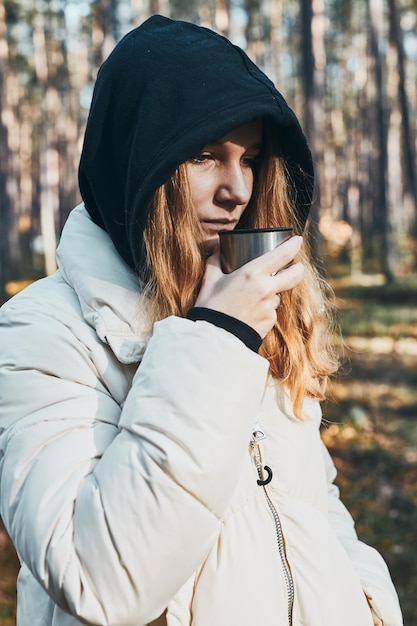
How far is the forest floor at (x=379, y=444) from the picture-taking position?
5.21 m

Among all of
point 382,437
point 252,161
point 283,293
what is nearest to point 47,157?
point 382,437

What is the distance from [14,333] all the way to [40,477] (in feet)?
1.14

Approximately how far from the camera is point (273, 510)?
5.00ft

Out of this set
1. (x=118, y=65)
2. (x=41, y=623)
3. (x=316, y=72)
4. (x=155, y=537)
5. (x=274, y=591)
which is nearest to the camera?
(x=155, y=537)

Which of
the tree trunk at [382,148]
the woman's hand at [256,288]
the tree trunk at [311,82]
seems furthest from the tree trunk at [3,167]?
the woman's hand at [256,288]

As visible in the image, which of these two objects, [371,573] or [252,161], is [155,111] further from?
[371,573]

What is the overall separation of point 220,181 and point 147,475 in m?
0.82

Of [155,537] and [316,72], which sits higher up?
[316,72]

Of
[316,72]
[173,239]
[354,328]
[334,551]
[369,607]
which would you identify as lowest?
[354,328]

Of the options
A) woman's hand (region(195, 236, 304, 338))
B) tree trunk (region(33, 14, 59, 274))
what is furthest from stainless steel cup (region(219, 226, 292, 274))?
tree trunk (region(33, 14, 59, 274))

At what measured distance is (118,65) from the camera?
1.67 m

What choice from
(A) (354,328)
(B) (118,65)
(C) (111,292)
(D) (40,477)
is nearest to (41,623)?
(D) (40,477)

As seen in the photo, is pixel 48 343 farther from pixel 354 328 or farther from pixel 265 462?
pixel 354 328

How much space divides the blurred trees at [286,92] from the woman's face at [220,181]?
31.5 feet
